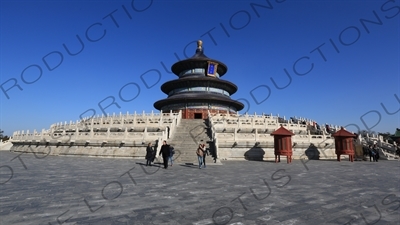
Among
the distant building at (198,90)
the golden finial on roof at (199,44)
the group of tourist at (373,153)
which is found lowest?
the group of tourist at (373,153)

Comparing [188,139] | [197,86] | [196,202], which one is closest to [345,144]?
[188,139]

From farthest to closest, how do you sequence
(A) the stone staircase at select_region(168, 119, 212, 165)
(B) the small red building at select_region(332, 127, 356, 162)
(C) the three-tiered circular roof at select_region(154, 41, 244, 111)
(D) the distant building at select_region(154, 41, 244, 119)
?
(C) the three-tiered circular roof at select_region(154, 41, 244, 111) → (D) the distant building at select_region(154, 41, 244, 119) → (B) the small red building at select_region(332, 127, 356, 162) → (A) the stone staircase at select_region(168, 119, 212, 165)

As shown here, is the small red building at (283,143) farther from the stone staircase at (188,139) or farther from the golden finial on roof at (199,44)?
the golden finial on roof at (199,44)

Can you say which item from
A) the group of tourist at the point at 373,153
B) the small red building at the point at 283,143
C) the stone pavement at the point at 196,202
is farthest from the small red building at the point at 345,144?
the stone pavement at the point at 196,202

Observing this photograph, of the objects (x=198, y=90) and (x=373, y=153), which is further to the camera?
(x=198, y=90)

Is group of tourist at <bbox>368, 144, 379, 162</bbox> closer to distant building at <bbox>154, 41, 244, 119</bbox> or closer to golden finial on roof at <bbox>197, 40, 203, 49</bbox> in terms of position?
distant building at <bbox>154, 41, 244, 119</bbox>

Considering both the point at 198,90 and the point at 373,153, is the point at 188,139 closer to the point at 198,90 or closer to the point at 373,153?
the point at 373,153

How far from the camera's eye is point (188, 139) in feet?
61.3

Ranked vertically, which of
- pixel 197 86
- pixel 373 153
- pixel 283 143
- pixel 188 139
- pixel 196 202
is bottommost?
pixel 196 202

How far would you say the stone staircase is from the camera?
16047 millimetres

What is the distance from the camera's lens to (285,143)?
16734mm

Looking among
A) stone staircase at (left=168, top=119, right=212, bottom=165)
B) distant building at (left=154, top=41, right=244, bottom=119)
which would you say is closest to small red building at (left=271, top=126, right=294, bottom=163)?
stone staircase at (left=168, top=119, right=212, bottom=165)

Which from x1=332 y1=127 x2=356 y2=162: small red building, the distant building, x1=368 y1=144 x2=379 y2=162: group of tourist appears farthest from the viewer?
the distant building

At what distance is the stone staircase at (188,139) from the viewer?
16.0 metres
